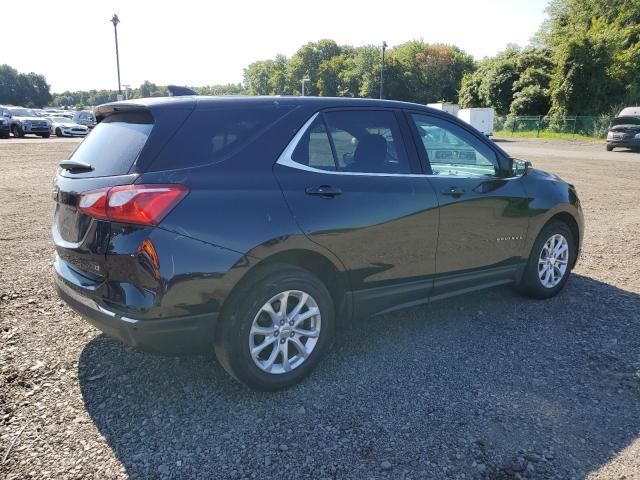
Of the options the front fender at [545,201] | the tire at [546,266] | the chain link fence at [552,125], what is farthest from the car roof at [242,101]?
the chain link fence at [552,125]

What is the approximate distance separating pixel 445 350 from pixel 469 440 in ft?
3.65

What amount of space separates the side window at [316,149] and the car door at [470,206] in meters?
0.87

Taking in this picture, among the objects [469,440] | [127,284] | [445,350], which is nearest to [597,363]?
[445,350]

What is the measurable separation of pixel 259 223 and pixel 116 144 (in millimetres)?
1006

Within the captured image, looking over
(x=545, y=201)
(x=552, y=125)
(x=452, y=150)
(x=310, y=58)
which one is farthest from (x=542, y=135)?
(x=310, y=58)

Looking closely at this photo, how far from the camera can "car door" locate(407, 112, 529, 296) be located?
400cm

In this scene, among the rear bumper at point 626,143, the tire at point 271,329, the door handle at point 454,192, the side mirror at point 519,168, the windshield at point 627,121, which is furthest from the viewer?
the rear bumper at point 626,143

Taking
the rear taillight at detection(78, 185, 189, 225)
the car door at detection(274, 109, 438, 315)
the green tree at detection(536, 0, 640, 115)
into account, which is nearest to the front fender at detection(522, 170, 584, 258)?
the car door at detection(274, 109, 438, 315)

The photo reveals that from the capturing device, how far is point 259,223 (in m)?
3.00

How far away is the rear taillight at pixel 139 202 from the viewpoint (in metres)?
2.74

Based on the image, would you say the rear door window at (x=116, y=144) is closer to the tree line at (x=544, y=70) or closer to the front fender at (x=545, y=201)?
the tree line at (x=544, y=70)

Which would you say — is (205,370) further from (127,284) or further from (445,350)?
(445,350)

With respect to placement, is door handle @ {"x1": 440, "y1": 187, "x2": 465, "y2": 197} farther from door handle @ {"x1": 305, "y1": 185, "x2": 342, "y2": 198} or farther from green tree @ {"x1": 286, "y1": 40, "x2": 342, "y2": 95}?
green tree @ {"x1": 286, "y1": 40, "x2": 342, "y2": 95}

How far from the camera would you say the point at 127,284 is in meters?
2.81
